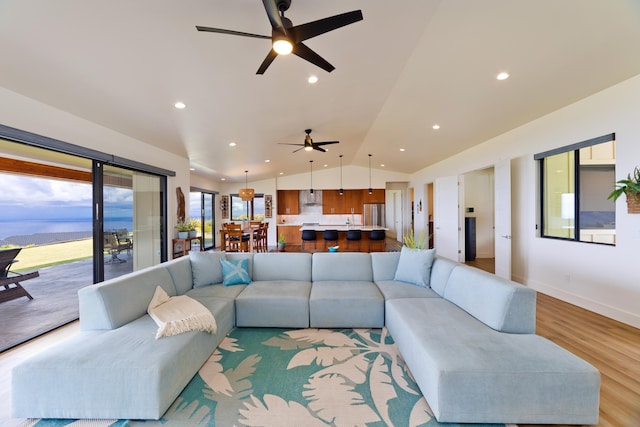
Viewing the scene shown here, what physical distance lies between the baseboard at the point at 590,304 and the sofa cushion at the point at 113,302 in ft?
17.2

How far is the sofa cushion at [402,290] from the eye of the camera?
9.31ft

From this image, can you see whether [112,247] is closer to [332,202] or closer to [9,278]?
[9,278]

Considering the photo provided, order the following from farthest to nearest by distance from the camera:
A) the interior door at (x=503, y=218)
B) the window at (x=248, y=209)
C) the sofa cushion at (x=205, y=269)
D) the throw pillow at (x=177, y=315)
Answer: the window at (x=248, y=209), the interior door at (x=503, y=218), the sofa cushion at (x=205, y=269), the throw pillow at (x=177, y=315)

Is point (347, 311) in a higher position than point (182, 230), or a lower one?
lower

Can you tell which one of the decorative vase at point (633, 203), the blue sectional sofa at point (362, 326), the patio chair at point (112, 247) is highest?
the decorative vase at point (633, 203)

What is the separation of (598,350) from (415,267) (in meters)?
1.77

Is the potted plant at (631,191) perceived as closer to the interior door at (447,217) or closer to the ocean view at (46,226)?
the interior door at (447,217)

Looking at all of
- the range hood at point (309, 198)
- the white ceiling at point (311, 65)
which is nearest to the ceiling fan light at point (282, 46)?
the white ceiling at point (311, 65)

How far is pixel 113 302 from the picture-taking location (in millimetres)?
2146

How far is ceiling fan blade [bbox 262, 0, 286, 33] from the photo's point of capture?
1543 mm

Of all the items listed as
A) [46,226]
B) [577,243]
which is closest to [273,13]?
[46,226]

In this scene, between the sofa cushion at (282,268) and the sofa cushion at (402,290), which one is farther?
the sofa cushion at (282,268)

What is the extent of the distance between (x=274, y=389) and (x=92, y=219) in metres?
3.46

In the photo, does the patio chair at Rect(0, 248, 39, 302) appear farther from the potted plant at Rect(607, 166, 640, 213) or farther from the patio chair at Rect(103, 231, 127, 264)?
the potted plant at Rect(607, 166, 640, 213)
